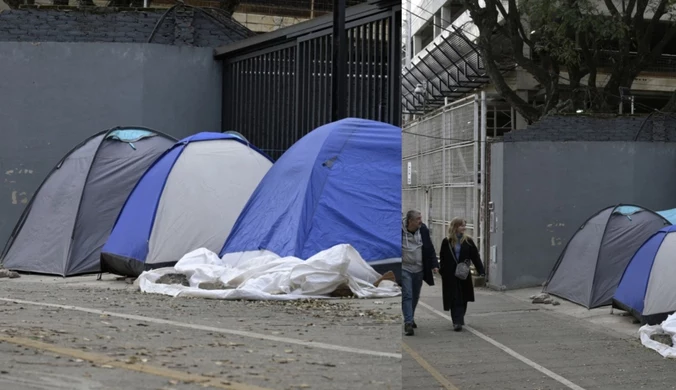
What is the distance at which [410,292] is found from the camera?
2061mm

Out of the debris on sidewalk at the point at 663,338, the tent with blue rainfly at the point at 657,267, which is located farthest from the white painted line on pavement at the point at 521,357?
the tent with blue rainfly at the point at 657,267

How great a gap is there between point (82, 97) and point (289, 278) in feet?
18.0

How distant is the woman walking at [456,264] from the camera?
1923 millimetres

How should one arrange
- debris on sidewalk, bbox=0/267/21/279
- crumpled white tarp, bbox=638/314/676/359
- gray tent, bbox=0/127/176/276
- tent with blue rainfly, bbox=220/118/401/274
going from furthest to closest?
gray tent, bbox=0/127/176/276, debris on sidewalk, bbox=0/267/21/279, tent with blue rainfly, bbox=220/118/401/274, crumpled white tarp, bbox=638/314/676/359

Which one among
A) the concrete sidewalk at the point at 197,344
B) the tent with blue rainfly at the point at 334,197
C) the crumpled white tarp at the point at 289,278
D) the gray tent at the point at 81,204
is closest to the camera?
the concrete sidewalk at the point at 197,344

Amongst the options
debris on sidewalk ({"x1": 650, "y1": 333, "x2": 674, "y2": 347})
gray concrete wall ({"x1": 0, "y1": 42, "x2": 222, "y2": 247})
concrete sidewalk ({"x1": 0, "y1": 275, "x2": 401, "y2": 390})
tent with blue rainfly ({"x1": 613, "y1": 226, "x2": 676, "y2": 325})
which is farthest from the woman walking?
gray concrete wall ({"x1": 0, "y1": 42, "x2": 222, "y2": 247})

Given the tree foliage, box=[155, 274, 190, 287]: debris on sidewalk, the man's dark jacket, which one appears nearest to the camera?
the man's dark jacket

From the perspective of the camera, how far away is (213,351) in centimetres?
304

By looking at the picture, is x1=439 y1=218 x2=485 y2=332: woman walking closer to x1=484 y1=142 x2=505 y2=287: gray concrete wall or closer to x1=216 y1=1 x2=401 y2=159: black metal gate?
x1=484 y1=142 x2=505 y2=287: gray concrete wall

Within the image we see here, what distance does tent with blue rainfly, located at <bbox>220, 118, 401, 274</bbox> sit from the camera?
650 centimetres

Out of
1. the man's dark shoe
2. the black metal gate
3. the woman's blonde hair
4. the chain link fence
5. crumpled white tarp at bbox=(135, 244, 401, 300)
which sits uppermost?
the black metal gate

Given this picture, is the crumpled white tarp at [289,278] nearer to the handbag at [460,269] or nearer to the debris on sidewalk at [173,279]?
the debris on sidewalk at [173,279]

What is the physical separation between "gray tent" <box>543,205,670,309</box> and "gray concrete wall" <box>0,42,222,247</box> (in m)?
5.01

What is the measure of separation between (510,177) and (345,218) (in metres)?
4.27
